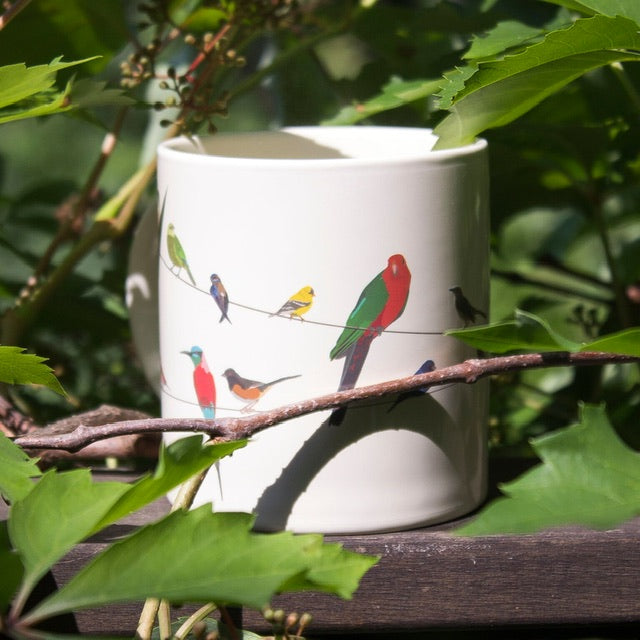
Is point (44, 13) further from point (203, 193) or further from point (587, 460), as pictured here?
point (587, 460)

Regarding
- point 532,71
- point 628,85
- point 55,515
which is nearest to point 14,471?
point 55,515

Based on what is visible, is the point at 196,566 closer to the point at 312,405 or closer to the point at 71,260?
the point at 312,405

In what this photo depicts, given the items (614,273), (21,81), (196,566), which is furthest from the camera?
(614,273)

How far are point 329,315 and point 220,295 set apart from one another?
0.05 metres

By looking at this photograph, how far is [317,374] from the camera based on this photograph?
0.42 metres

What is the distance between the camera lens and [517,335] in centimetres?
34

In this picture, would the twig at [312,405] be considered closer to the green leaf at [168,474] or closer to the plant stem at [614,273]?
the green leaf at [168,474]

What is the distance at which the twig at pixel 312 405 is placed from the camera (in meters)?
0.38

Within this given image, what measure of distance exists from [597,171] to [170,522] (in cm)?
47

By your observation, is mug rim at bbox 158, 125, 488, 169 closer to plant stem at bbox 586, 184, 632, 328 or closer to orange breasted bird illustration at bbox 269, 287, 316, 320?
orange breasted bird illustration at bbox 269, 287, 316, 320

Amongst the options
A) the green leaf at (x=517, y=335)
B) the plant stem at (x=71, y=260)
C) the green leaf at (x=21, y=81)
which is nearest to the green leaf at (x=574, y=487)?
the green leaf at (x=517, y=335)

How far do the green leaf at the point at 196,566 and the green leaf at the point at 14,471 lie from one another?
1.9 inches

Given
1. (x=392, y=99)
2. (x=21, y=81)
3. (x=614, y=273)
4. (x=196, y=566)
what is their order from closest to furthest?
(x=196, y=566), (x=21, y=81), (x=392, y=99), (x=614, y=273)

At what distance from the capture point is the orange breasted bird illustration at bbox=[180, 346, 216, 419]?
0.43 meters
